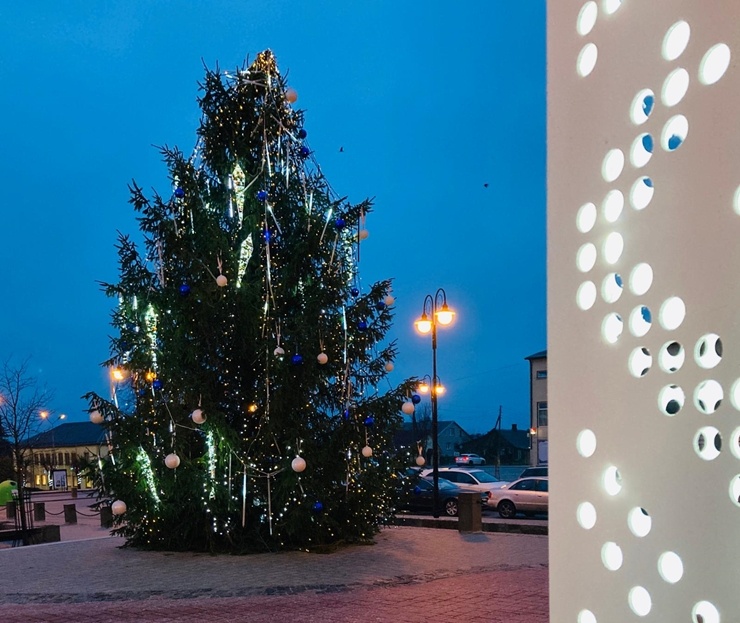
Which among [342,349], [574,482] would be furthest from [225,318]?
[574,482]

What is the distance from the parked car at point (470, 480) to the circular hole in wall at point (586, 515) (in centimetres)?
2320

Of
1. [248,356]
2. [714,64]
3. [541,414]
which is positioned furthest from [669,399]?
[541,414]

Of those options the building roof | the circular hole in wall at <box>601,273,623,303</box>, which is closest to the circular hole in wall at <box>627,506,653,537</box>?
the circular hole in wall at <box>601,273,623,303</box>

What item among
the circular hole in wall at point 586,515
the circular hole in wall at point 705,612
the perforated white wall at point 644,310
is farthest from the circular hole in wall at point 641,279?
the circular hole in wall at point 705,612

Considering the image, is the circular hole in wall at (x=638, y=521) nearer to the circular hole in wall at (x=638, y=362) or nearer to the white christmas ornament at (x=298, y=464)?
the circular hole in wall at (x=638, y=362)

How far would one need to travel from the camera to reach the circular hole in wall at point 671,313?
2338mm

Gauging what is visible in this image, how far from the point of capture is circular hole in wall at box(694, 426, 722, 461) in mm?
2199

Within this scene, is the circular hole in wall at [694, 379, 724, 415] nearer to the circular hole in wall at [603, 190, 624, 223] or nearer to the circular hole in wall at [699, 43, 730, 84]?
the circular hole in wall at [603, 190, 624, 223]

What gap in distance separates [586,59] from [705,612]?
1912 mm

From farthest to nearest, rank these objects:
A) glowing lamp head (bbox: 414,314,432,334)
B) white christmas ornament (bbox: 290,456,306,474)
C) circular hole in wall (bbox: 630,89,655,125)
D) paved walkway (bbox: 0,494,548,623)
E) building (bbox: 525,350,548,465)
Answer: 1. building (bbox: 525,350,548,465)
2. glowing lamp head (bbox: 414,314,432,334)
3. white christmas ornament (bbox: 290,456,306,474)
4. paved walkway (bbox: 0,494,548,623)
5. circular hole in wall (bbox: 630,89,655,125)

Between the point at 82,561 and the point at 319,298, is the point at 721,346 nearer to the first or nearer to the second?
the point at 319,298

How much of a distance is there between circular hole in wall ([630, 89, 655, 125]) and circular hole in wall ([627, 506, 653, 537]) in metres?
1.28

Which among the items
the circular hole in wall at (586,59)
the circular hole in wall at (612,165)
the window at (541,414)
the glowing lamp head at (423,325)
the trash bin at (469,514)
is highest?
the circular hole in wall at (586,59)

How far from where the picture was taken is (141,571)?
1084cm
